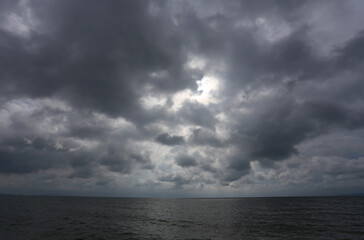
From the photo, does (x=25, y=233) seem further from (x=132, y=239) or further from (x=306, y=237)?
(x=306, y=237)

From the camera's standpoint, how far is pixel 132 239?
99.9ft

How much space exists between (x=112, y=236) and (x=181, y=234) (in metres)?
11.7

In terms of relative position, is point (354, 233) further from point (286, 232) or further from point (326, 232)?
point (286, 232)

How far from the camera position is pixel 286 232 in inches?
1432

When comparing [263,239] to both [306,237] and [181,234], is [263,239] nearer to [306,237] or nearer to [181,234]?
[306,237]

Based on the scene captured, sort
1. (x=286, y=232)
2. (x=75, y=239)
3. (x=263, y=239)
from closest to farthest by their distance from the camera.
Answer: (x=75, y=239) → (x=263, y=239) → (x=286, y=232)

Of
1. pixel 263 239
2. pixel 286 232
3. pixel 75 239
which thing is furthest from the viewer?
pixel 286 232

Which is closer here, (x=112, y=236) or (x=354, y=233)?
(x=112, y=236)

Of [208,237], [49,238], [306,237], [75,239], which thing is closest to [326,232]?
[306,237]

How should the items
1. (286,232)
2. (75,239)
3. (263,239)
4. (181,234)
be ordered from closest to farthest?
(75,239)
(263,239)
(181,234)
(286,232)

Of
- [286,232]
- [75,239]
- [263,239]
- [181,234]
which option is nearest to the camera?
[75,239]

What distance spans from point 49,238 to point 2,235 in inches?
309

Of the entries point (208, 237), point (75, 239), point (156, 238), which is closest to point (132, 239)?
point (156, 238)

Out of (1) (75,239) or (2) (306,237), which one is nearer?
(1) (75,239)
